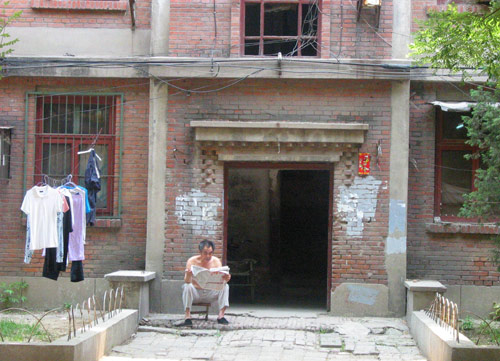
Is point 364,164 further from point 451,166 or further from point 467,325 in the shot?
point 467,325

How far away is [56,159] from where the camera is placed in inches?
493

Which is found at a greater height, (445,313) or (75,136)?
(75,136)

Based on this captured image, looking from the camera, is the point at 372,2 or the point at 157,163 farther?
the point at 157,163

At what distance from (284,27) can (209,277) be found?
4.63m

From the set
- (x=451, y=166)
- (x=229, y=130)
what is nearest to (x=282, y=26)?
(x=229, y=130)

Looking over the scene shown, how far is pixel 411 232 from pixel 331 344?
320 cm

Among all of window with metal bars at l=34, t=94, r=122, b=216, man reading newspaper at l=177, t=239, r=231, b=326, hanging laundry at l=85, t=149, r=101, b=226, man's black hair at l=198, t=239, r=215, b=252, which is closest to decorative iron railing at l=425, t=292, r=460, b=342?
man reading newspaper at l=177, t=239, r=231, b=326

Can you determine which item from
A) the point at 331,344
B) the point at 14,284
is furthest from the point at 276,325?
the point at 14,284

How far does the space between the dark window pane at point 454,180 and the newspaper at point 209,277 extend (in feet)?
13.2

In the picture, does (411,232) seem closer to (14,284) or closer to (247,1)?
(247,1)

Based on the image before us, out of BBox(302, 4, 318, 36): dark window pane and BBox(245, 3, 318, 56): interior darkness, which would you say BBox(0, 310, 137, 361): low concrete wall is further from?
BBox(302, 4, 318, 36): dark window pane

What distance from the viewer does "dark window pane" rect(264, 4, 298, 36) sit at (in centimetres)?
1241

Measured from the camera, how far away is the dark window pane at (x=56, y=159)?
12500mm

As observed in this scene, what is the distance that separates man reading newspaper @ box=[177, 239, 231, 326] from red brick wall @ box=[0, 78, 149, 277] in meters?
1.56
